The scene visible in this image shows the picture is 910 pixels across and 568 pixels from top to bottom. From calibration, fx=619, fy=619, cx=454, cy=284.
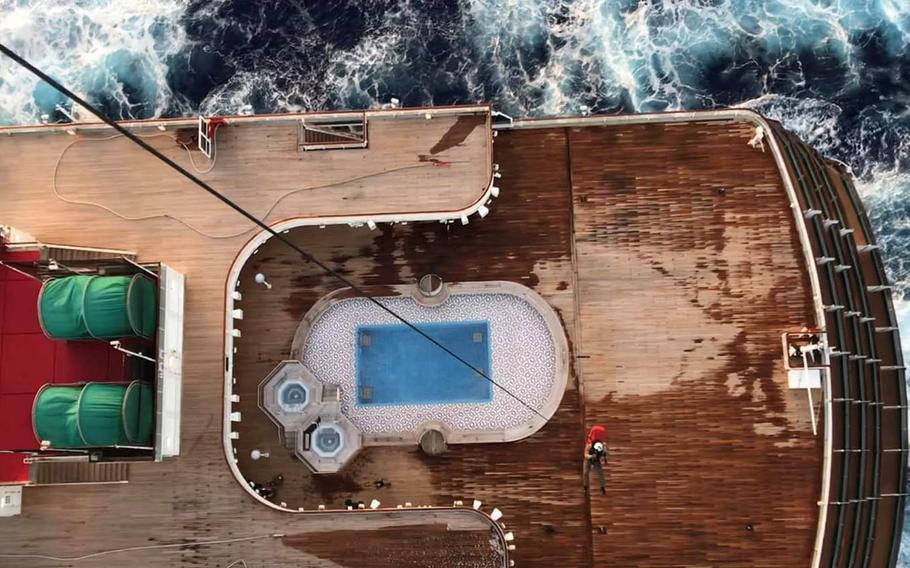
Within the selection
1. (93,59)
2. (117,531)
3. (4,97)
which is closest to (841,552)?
(117,531)

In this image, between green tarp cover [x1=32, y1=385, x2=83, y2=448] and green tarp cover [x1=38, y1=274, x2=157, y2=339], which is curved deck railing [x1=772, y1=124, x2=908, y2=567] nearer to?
green tarp cover [x1=38, y1=274, x2=157, y2=339]

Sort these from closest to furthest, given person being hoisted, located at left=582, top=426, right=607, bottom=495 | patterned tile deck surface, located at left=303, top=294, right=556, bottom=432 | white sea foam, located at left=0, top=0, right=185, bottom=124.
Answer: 1. person being hoisted, located at left=582, top=426, right=607, bottom=495
2. patterned tile deck surface, located at left=303, top=294, right=556, bottom=432
3. white sea foam, located at left=0, top=0, right=185, bottom=124

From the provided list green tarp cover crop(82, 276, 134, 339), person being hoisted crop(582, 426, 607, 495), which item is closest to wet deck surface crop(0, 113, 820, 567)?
person being hoisted crop(582, 426, 607, 495)

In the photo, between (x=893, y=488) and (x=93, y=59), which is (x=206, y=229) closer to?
(x=93, y=59)

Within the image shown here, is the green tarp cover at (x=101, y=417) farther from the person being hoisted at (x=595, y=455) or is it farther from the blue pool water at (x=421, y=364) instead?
the person being hoisted at (x=595, y=455)

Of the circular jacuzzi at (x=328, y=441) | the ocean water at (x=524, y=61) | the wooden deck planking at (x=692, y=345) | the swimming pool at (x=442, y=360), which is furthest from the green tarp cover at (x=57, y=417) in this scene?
the wooden deck planking at (x=692, y=345)
